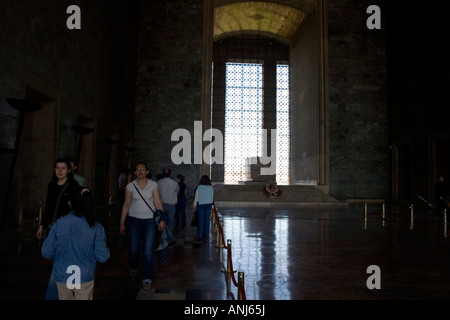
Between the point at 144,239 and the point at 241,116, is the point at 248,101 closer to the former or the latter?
the point at 241,116

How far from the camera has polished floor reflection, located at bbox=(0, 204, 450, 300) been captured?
12.0ft

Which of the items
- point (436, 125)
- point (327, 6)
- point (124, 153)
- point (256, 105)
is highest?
point (327, 6)

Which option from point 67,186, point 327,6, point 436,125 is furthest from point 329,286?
point 327,6

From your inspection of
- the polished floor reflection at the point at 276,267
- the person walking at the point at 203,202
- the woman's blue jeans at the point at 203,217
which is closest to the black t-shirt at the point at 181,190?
the polished floor reflection at the point at 276,267

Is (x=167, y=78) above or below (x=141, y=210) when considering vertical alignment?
above

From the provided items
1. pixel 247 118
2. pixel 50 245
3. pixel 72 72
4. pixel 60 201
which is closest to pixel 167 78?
pixel 72 72

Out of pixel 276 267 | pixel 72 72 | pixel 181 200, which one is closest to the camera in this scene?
pixel 276 267

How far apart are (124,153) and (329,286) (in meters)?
13.5

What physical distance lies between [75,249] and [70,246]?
4 centimetres

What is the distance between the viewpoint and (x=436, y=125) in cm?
1422

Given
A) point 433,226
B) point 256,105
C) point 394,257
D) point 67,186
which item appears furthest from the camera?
point 256,105

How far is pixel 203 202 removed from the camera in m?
6.61

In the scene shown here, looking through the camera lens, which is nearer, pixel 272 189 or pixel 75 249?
pixel 75 249
